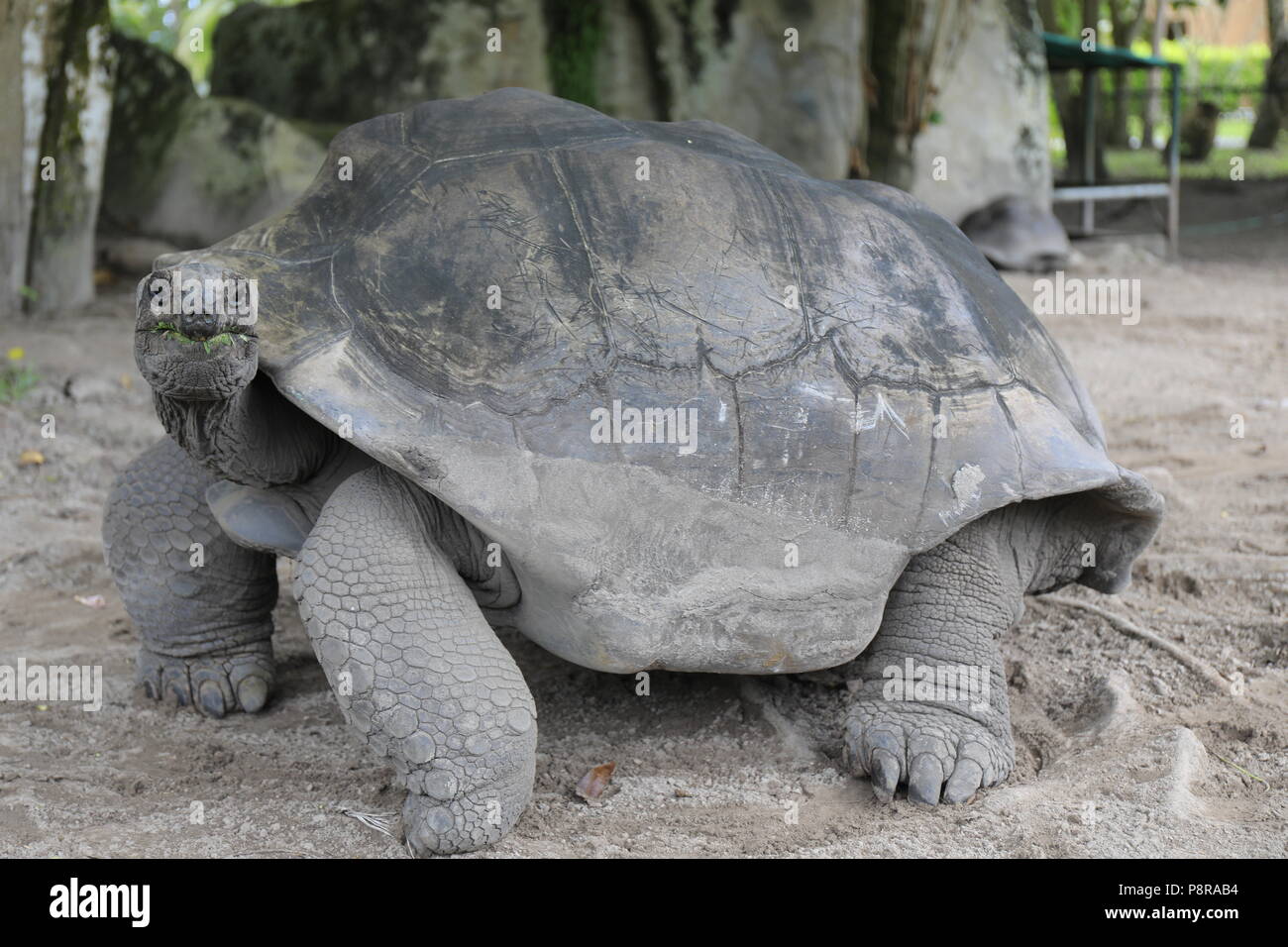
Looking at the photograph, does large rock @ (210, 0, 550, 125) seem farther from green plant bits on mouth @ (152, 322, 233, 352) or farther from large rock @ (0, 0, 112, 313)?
green plant bits on mouth @ (152, 322, 233, 352)

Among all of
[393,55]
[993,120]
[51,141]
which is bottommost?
[993,120]

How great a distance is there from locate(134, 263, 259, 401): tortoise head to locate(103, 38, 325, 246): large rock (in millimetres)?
5778

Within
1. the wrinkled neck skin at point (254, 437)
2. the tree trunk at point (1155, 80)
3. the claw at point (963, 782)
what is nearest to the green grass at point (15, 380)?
the wrinkled neck skin at point (254, 437)

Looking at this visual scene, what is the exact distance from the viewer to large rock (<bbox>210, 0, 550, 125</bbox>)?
9000 millimetres

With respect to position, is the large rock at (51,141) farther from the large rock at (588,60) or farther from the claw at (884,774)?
the claw at (884,774)

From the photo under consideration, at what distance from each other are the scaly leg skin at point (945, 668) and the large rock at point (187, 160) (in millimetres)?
5780

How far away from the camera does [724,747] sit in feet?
9.84

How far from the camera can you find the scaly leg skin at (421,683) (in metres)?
2.45

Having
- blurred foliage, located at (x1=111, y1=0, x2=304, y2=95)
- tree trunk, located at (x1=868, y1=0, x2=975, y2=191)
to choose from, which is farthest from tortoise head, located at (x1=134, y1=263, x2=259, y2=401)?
blurred foliage, located at (x1=111, y1=0, x2=304, y2=95)

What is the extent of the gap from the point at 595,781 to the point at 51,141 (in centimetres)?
503

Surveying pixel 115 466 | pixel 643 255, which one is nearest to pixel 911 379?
pixel 643 255

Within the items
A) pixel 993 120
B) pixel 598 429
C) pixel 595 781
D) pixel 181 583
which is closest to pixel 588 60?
pixel 993 120

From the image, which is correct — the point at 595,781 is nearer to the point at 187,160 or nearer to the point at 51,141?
the point at 51,141

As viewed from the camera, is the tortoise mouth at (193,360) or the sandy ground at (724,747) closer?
the tortoise mouth at (193,360)
